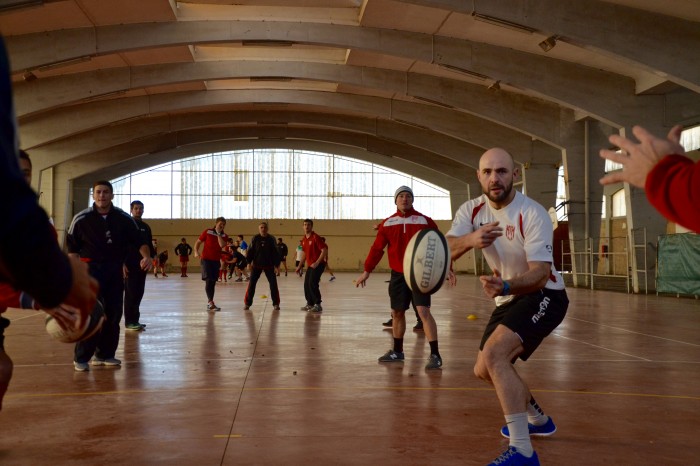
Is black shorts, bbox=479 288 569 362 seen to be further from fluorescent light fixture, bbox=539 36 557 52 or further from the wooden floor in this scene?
fluorescent light fixture, bbox=539 36 557 52

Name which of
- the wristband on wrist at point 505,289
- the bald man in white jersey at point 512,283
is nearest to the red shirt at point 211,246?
the bald man in white jersey at point 512,283

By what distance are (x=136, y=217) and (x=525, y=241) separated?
10.6 meters

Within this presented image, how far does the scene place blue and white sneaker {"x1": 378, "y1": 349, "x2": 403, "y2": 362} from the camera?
9852mm

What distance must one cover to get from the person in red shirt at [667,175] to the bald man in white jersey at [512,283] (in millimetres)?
2367

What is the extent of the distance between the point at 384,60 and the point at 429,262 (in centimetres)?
2535

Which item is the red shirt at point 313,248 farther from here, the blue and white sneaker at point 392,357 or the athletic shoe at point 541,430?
the athletic shoe at point 541,430

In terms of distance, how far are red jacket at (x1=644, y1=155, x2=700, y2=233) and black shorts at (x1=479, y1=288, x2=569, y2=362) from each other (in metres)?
2.80

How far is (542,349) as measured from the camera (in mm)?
11180

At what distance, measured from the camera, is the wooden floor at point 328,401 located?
5.38 m

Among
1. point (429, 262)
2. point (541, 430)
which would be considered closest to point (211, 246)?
point (429, 262)

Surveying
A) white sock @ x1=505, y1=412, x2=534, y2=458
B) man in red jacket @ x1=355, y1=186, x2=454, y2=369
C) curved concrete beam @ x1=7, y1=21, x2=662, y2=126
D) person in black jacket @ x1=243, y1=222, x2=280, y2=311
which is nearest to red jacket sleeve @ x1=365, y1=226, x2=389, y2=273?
man in red jacket @ x1=355, y1=186, x2=454, y2=369

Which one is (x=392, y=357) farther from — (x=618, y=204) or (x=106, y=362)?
(x=618, y=204)

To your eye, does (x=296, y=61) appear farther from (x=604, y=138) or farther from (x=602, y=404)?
(x=602, y=404)

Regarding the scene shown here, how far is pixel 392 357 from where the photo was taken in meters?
9.90
